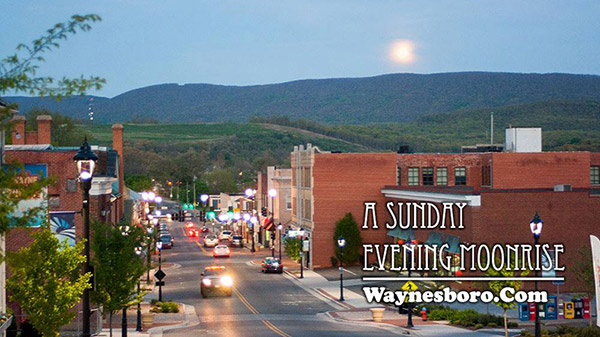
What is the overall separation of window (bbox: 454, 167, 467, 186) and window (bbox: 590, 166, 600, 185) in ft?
36.9

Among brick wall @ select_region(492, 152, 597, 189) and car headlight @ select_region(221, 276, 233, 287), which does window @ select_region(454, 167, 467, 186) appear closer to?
brick wall @ select_region(492, 152, 597, 189)

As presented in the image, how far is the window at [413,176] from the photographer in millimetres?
80875

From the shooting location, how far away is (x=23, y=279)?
1118 inches

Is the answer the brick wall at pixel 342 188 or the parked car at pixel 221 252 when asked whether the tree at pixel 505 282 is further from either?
the parked car at pixel 221 252

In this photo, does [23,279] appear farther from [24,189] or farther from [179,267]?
[179,267]

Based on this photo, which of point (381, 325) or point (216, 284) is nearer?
point (381, 325)

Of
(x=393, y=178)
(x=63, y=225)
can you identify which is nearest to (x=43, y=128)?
(x=63, y=225)

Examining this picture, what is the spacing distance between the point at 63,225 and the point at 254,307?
14158 millimetres

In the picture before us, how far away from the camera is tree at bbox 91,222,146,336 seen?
3559 centimetres

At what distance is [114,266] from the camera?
35844 millimetres

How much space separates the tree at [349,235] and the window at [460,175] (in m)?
11.2

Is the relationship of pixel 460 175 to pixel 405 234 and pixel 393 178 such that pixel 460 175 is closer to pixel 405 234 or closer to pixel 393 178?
pixel 393 178

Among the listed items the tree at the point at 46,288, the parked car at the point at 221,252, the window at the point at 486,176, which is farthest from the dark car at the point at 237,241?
the tree at the point at 46,288

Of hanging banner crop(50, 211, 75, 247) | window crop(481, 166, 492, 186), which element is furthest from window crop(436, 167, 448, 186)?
hanging banner crop(50, 211, 75, 247)
